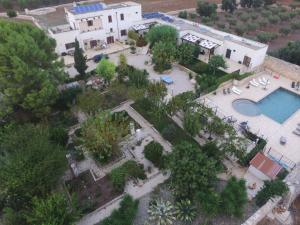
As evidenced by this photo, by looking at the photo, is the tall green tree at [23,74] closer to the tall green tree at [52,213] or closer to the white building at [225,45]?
the tall green tree at [52,213]

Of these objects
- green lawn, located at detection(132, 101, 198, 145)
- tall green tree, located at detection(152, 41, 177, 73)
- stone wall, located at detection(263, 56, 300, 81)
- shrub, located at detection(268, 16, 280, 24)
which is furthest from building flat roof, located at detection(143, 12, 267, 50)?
shrub, located at detection(268, 16, 280, 24)

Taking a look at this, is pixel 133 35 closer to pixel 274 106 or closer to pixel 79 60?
pixel 79 60

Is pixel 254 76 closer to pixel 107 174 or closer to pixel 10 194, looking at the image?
pixel 107 174

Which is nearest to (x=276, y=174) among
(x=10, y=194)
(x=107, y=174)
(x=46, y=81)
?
(x=107, y=174)

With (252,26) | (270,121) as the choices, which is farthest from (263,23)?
(270,121)

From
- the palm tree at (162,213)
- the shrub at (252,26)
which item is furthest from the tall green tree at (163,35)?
the palm tree at (162,213)

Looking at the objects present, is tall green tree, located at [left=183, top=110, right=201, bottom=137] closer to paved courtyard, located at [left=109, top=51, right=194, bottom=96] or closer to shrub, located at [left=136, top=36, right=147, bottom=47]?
paved courtyard, located at [left=109, top=51, right=194, bottom=96]
